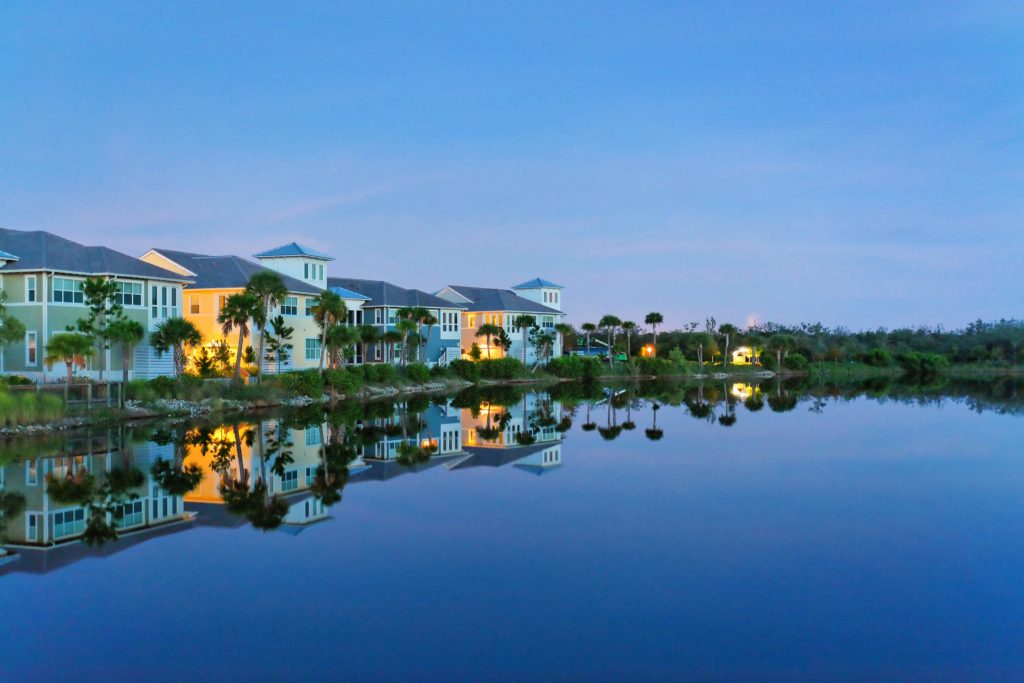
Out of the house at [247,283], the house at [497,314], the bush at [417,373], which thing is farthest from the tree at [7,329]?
the house at [497,314]

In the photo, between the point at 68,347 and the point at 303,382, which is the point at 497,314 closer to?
the point at 303,382

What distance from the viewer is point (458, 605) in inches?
435

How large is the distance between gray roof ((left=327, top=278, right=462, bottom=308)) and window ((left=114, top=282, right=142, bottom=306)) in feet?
68.6

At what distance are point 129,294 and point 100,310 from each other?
449 centimetres

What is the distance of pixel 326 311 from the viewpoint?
47.1 m

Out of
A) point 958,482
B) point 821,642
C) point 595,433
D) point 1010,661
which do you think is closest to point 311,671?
point 821,642

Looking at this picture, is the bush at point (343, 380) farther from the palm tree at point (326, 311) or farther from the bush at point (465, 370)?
the bush at point (465, 370)

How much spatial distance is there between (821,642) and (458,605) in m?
4.38

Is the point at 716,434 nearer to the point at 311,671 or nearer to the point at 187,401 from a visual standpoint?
the point at 187,401

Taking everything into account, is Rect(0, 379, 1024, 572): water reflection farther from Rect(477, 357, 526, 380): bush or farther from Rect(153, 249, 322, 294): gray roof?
Rect(477, 357, 526, 380): bush

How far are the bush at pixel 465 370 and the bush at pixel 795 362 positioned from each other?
49.6m

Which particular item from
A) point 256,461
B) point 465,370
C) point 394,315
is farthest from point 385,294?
point 256,461

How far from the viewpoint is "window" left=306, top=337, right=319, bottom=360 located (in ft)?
173

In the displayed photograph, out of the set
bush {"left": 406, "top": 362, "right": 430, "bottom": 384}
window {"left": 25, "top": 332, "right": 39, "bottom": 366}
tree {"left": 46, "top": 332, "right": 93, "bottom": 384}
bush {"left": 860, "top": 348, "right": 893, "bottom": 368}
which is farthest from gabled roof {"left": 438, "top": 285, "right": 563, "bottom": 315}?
bush {"left": 860, "top": 348, "right": 893, "bottom": 368}
